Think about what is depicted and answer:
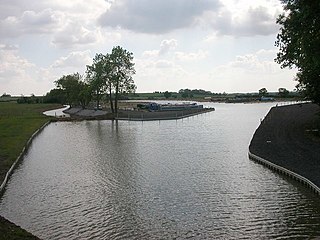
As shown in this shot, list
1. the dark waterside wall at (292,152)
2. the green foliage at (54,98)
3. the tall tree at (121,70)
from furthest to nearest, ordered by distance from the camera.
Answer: the green foliage at (54,98) → the tall tree at (121,70) → the dark waterside wall at (292,152)

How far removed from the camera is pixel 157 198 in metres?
24.1

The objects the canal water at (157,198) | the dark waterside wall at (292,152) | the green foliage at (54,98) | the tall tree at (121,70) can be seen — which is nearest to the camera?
the canal water at (157,198)

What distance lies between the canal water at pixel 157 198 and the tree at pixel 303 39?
10045 mm

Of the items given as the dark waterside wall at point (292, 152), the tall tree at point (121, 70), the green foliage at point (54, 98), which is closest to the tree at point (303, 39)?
the dark waterside wall at point (292, 152)

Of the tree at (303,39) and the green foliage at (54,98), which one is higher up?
the tree at (303,39)

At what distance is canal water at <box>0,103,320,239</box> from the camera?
1883 cm

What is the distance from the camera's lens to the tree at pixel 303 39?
29438 mm

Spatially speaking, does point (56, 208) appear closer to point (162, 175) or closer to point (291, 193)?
point (162, 175)

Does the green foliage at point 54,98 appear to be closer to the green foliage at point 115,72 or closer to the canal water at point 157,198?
the green foliage at point 115,72

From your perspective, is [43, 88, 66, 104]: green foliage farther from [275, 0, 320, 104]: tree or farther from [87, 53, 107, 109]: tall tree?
[275, 0, 320, 104]: tree

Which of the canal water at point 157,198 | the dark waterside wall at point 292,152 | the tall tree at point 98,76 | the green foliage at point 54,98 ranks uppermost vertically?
the tall tree at point 98,76

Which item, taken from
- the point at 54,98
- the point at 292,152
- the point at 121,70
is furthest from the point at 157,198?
the point at 54,98

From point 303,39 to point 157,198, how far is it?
1761cm

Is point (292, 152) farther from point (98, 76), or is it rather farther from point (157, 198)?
point (98, 76)
